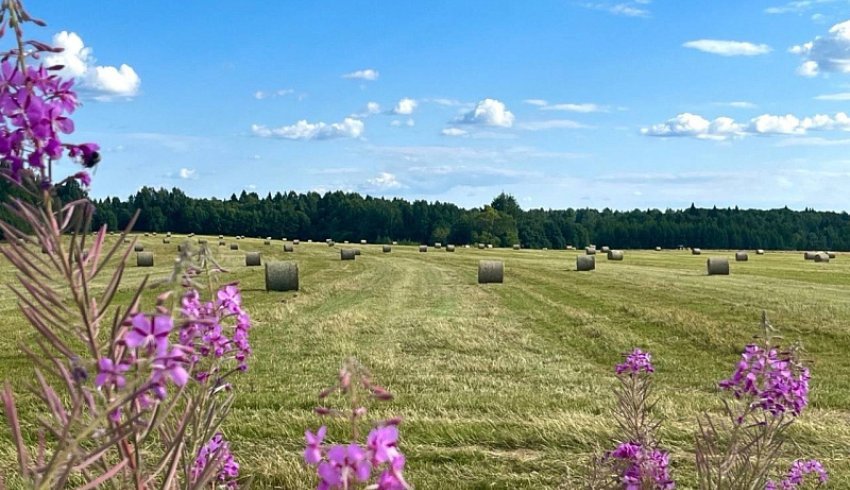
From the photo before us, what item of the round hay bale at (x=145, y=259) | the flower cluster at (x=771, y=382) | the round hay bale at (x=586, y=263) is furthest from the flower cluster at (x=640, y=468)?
the round hay bale at (x=145, y=259)

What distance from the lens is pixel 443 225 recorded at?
419ft

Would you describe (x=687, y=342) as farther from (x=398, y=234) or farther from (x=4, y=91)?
(x=398, y=234)

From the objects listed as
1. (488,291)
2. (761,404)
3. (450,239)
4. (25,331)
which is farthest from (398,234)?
(761,404)

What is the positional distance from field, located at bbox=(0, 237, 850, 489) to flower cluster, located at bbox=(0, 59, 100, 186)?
348 cm

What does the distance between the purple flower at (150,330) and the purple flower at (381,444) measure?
0.45 meters

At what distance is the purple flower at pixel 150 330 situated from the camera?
141 cm

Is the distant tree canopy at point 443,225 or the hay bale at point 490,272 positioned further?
the distant tree canopy at point 443,225

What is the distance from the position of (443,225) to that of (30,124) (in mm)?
126058

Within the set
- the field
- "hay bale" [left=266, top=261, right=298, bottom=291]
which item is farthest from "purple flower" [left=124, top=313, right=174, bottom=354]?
"hay bale" [left=266, top=261, right=298, bottom=291]

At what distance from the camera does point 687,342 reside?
51.2 feet

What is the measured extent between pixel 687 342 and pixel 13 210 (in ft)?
50.4

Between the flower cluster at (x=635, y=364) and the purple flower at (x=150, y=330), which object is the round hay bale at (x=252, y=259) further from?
the purple flower at (x=150, y=330)

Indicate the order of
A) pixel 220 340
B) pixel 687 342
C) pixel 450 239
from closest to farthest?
1. pixel 220 340
2. pixel 687 342
3. pixel 450 239

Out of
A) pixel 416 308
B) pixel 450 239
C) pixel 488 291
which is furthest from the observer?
pixel 450 239
